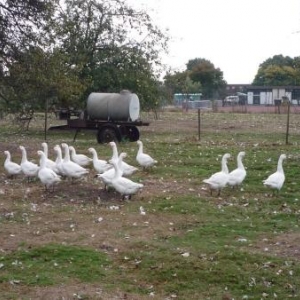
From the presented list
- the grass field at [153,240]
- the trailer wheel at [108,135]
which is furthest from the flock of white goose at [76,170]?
the trailer wheel at [108,135]

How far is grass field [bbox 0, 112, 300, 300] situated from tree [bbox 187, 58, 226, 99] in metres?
97.8

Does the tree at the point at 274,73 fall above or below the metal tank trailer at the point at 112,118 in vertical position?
above

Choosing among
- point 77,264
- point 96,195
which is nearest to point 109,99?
point 96,195

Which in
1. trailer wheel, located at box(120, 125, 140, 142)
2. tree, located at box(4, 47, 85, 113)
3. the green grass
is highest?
tree, located at box(4, 47, 85, 113)

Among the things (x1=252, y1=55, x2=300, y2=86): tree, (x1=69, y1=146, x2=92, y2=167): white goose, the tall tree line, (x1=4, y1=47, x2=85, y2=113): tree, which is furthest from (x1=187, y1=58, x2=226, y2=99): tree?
(x1=69, y1=146, x2=92, y2=167): white goose

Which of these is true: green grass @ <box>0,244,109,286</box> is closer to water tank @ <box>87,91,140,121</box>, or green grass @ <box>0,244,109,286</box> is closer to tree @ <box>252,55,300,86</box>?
water tank @ <box>87,91,140,121</box>

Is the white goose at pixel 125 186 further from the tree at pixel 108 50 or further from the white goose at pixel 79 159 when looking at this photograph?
the tree at pixel 108 50

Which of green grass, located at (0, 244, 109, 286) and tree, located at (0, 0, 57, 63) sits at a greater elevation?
tree, located at (0, 0, 57, 63)

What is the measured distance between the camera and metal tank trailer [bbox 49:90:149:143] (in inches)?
1075

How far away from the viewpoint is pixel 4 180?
16641 mm

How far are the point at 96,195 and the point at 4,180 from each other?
11.8 ft

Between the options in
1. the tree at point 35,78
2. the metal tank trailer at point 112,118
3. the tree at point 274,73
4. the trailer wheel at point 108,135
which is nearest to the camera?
the tree at point 35,78

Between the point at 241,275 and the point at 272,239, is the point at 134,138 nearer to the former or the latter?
the point at 272,239

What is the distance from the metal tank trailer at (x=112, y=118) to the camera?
27.3m
